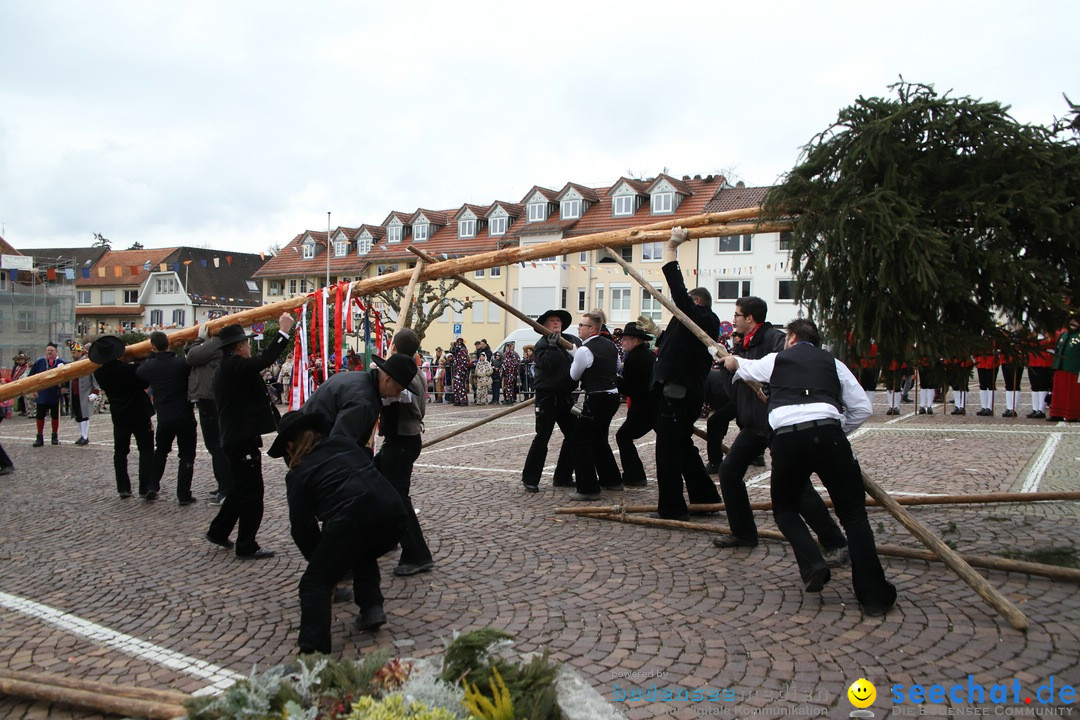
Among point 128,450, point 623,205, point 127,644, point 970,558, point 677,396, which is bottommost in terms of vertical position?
point 127,644

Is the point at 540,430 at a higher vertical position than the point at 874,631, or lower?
higher

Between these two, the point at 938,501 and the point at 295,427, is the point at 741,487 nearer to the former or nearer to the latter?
the point at 938,501

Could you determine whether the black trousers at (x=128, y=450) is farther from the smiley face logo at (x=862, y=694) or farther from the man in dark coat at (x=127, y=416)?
the smiley face logo at (x=862, y=694)

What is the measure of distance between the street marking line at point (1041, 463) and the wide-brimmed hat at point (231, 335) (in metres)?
8.09

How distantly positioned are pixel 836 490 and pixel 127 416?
850 centimetres

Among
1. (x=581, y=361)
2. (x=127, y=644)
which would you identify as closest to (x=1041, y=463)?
(x=581, y=361)

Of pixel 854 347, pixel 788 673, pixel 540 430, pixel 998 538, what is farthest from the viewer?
pixel 540 430

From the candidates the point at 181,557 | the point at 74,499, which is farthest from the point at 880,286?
the point at 74,499

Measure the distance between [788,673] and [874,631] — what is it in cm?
87

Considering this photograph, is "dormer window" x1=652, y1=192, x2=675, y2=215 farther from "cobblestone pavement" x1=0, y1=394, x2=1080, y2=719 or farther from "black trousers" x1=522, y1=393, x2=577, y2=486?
"cobblestone pavement" x1=0, y1=394, x2=1080, y2=719

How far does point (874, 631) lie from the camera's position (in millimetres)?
4773

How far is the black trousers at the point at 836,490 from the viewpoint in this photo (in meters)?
5.04

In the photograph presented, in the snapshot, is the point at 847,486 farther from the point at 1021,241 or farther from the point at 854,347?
the point at 1021,241

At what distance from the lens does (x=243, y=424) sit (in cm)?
738
